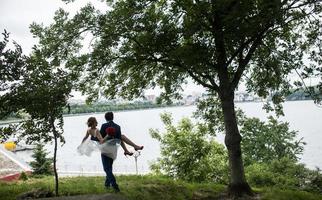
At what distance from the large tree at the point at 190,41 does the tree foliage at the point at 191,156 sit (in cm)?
1498

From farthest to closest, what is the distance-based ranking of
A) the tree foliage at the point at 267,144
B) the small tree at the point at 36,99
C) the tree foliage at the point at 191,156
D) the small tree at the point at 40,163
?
1. the tree foliage at the point at 267,144
2. the small tree at the point at 40,163
3. the tree foliage at the point at 191,156
4. the small tree at the point at 36,99

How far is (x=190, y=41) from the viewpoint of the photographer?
12.2m

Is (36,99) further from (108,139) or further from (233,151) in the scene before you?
(233,151)

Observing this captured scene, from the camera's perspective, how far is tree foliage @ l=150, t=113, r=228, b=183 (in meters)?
29.5

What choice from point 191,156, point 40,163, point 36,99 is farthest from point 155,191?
point 40,163

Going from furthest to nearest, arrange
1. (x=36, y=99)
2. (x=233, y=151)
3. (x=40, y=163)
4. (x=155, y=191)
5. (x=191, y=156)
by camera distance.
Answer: (x=40, y=163), (x=191, y=156), (x=233, y=151), (x=155, y=191), (x=36, y=99)

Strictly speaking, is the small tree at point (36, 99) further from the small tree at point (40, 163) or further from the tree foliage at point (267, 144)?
the tree foliage at point (267, 144)

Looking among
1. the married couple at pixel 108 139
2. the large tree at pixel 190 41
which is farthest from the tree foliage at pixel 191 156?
the married couple at pixel 108 139

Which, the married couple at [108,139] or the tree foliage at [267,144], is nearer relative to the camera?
the married couple at [108,139]

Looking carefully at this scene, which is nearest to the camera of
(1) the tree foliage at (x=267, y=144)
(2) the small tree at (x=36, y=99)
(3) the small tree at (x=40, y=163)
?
(2) the small tree at (x=36, y=99)

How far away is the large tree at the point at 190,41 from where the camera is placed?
427 inches

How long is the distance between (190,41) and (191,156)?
19762 mm

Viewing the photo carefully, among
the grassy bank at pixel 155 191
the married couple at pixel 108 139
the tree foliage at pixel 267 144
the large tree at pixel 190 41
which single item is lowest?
the tree foliage at pixel 267 144

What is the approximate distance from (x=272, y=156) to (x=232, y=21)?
3122cm
